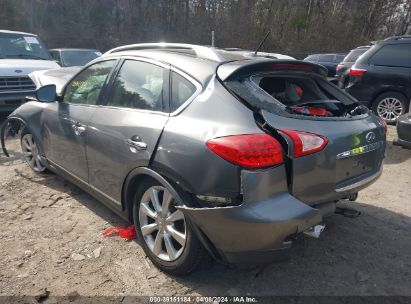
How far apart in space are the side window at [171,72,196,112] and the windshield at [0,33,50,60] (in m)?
6.88

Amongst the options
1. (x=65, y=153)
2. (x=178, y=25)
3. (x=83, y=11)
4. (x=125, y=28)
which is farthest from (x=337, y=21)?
(x=65, y=153)

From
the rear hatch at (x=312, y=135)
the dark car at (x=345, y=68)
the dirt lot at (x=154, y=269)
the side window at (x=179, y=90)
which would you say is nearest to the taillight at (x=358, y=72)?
the dark car at (x=345, y=68)

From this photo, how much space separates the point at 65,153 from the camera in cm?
385

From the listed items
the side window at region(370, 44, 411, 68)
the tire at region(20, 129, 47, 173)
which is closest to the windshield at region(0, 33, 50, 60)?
the tire at region(20, 129, 47, 173)

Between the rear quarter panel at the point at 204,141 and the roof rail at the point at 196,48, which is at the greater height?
the roof rail at the point at 196,48

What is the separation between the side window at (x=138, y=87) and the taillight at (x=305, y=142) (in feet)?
3.39

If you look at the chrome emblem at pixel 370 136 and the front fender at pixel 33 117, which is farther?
the front fender at pixel 33 117

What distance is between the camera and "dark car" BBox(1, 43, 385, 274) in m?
2.25

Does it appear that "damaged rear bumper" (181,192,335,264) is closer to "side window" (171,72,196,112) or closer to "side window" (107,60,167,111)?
"side window" (171,72,196,112)

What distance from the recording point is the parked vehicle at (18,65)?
24.2 ft

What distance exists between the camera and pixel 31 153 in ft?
16.0

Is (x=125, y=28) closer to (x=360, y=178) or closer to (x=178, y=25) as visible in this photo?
(x=178, y=25)

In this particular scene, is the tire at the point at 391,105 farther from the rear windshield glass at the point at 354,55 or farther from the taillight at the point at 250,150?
the taillight at the point at 250,150

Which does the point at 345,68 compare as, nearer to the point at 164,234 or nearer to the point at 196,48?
the point at 196,48
